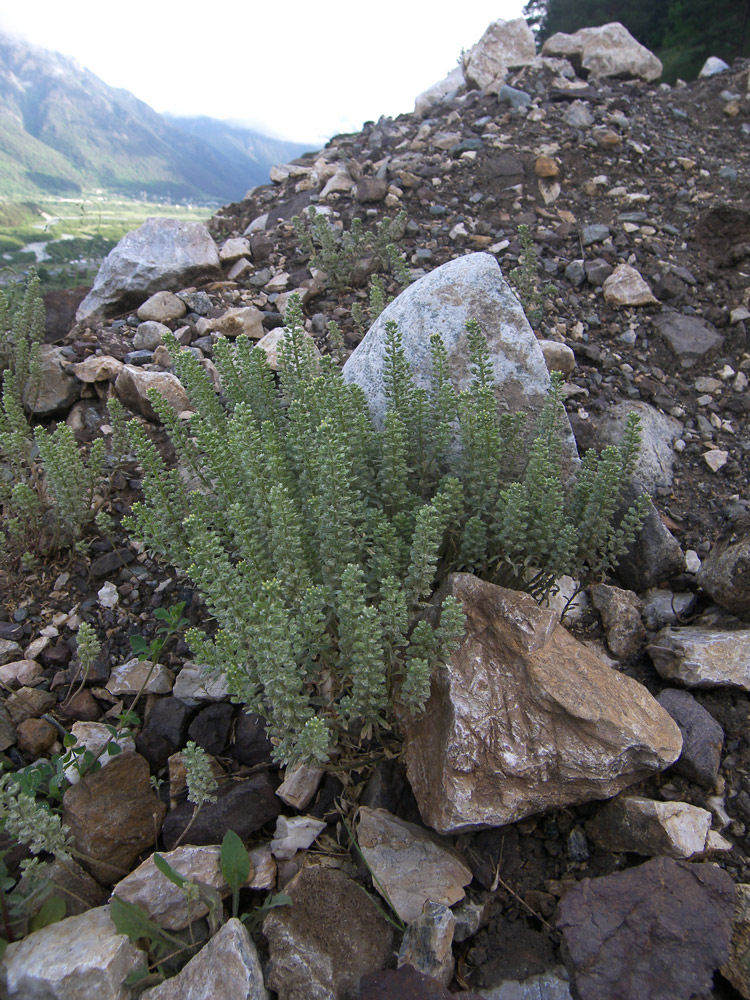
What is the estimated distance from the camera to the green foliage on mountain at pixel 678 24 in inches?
561

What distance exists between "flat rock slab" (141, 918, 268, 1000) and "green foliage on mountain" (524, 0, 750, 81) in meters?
17.2

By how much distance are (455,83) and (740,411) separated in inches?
358

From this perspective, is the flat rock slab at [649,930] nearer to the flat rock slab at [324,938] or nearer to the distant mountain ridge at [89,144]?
the flat rock slab at [324,938]

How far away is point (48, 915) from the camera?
2.22 metres

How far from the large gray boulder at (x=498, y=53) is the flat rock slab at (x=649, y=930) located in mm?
11086

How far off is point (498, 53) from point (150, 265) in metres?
7.63

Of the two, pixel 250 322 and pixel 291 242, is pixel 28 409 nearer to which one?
pixel 250 322

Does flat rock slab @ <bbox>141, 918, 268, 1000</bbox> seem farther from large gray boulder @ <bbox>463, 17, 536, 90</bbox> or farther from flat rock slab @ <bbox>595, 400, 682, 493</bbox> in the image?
large gray boulder @ <bbox>463, 17, 536, 90</bbox>

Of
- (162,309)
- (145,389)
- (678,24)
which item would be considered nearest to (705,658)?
(145,389)

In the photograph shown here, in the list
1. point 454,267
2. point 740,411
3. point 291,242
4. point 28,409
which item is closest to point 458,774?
point 454,267

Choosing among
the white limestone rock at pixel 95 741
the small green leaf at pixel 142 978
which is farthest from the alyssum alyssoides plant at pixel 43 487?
the small green leaf at pixel 142 978

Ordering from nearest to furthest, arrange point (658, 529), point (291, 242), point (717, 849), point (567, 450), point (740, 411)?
point (717, 849) → point (658, 529) → point (567, 450) → point (740, 411) → point (291, 242)

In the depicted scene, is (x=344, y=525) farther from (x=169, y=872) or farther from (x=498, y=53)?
(x=498, y=53)

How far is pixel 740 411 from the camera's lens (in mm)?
4680
